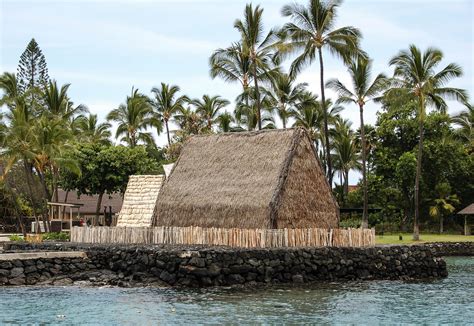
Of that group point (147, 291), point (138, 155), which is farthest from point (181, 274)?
point (138, 155)

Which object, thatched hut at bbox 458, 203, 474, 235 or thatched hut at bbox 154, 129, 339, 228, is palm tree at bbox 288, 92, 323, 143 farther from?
thatched hut at bbox 154, 129, 339, 228

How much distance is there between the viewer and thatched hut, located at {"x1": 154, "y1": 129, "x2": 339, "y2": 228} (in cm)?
2498

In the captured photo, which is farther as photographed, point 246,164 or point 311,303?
point 246,164

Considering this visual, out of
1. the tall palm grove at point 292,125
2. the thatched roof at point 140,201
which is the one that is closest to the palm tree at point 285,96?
the tall palm grove at point 292,125

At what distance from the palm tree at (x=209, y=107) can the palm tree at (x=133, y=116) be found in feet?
11.1

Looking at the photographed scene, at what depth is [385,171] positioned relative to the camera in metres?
49.8

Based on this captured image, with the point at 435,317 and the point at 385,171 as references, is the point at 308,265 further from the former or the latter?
the point at 385,171

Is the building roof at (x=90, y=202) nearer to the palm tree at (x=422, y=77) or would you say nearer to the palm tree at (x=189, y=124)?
the palm tree at (x=189, y=124)

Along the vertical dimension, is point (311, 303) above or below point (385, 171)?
below

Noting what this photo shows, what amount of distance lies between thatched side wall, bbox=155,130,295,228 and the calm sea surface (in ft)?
14.6

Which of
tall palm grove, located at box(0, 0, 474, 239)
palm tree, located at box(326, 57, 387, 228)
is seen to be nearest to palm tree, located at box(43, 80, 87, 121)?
tall palm grove, located at box(0, 0, 474, 239)

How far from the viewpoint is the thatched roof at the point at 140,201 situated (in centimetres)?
3050

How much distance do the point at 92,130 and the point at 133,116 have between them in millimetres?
5616

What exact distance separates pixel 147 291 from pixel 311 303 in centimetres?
474
